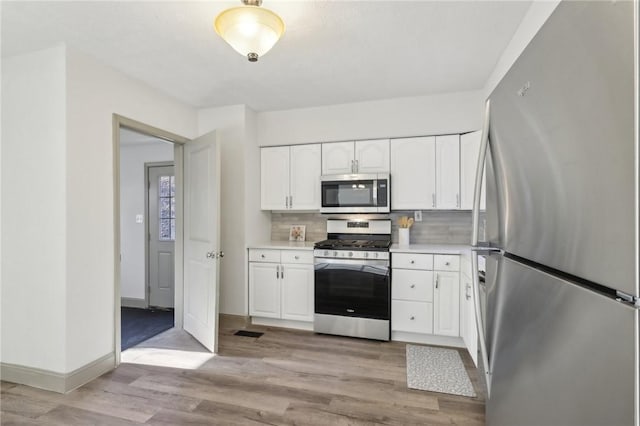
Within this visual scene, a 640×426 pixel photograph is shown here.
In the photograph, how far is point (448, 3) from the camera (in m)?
1.91

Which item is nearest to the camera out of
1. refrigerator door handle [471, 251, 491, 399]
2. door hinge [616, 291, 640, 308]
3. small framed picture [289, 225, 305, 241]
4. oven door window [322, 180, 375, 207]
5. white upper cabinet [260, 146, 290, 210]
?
door hinge [616, 291, 640, 308]

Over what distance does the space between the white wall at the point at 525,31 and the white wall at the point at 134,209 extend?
4086 mm

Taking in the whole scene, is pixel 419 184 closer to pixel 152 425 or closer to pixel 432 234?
pixel 432 234

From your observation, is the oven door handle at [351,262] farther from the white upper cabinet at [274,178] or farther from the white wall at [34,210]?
the white wall at [34,210]

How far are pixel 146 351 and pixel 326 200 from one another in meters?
2.28

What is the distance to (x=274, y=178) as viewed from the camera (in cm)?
399

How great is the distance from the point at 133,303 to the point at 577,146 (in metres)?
5.31

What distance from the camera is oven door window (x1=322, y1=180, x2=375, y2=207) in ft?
11.8

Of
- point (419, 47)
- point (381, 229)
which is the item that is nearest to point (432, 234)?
point (381, 229)

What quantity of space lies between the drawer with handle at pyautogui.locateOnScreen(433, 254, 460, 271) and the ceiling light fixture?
2325 mm

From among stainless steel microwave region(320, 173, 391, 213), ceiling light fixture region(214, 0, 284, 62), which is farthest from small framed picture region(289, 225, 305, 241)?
ceiling light fixture region(214, 0, 284, 62)

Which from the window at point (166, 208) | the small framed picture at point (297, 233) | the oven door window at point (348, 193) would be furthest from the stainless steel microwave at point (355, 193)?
the window at point (166, 208)

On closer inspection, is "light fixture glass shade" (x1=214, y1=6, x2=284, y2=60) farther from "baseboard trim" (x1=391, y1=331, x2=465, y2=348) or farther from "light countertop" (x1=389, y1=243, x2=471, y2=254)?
"baseboard trim" (x1=391, y1=331, x2=465, y2=348)

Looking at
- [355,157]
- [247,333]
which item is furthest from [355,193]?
[247,333]
